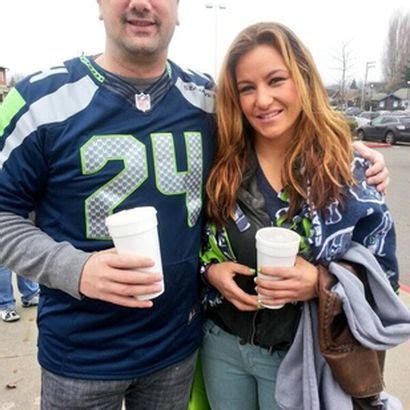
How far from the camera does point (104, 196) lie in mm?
1443

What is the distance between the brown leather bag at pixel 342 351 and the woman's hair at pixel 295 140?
1.04ft

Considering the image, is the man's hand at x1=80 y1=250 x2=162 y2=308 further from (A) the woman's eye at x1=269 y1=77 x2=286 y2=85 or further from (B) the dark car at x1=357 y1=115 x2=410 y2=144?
(B) the dark car at x1=357 y1=115 x2=410 y2=144

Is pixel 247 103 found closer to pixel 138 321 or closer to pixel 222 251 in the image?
pixel 222 251

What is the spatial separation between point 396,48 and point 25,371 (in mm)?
76478

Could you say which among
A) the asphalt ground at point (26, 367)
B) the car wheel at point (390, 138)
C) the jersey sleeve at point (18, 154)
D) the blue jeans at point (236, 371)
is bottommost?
the car wheel at point (390, 138)

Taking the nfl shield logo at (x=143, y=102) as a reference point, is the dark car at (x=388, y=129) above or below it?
below

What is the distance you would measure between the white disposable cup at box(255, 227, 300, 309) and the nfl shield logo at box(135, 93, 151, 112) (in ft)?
1.92

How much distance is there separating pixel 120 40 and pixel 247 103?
538 mm

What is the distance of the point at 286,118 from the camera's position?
167cm

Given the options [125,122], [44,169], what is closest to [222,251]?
[125,122]

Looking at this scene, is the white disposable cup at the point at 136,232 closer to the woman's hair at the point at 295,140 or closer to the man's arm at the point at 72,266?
the man's arm at the point at 72,266

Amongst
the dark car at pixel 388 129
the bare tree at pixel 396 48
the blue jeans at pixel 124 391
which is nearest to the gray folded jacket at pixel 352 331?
the blue jeans at pixel 124 391

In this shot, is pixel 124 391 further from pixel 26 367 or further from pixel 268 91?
pixel 26 367

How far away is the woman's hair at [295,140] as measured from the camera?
159 cm
